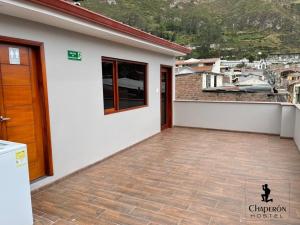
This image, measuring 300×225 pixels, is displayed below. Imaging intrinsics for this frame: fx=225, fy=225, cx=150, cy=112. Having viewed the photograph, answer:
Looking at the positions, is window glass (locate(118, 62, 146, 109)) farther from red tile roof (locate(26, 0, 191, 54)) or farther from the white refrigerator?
the white refrigerator

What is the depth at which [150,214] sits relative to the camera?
8.26ft

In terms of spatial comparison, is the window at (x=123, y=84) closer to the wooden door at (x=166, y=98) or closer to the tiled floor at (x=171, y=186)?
the tiled floor at (x=171, y=186)

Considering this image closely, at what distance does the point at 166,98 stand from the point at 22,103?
4.85 m

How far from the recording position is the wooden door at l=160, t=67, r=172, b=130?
7032 millimetres

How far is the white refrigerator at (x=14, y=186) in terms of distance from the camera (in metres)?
2.00

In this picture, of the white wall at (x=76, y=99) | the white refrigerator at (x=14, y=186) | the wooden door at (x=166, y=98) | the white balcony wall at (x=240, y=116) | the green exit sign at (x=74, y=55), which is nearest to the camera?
the white refrigerator at (x=14, y=186)

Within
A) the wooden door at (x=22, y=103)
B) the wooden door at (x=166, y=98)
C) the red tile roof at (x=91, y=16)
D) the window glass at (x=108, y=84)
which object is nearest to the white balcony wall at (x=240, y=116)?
the wooden door at (x=166, y=98)

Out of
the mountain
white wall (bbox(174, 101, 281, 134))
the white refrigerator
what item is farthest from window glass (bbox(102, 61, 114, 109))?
the mountain

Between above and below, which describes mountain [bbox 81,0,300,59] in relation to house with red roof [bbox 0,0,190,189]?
above

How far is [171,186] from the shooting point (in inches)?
126

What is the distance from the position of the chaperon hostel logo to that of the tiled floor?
8cm

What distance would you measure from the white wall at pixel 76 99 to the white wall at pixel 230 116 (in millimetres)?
2765

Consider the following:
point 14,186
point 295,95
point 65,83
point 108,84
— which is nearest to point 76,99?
point 65,83

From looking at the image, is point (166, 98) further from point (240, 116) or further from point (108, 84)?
point (108, 84)
